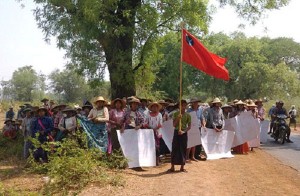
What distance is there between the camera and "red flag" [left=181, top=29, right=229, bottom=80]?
31.9 feet

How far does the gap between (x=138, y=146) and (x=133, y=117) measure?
77 centimetres

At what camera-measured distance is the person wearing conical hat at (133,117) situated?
402 inches

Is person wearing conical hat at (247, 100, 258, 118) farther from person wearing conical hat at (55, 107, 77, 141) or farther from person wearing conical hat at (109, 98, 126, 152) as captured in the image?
person wearing conical hat at (55, 107, 77, 141)

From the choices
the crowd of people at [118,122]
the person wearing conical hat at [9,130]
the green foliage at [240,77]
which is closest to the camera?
the crowd of people at [118,122]

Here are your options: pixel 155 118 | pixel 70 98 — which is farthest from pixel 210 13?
pixel 70 98

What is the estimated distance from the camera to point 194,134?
1147 cm

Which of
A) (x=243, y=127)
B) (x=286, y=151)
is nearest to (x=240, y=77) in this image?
(x=286, y=151)

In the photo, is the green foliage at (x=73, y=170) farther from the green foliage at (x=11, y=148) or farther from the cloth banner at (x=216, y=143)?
the green foliage at (x=11, y=148)

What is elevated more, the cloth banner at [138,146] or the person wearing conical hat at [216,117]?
the person wearing conical hat at [216,117]

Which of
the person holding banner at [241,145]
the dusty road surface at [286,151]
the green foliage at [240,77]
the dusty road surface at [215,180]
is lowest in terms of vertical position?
the dusty road surface at [215,180]

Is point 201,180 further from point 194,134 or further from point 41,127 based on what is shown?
point 41,127

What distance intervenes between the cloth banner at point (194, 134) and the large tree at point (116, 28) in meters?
3.16

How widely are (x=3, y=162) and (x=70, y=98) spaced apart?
6111 centimetres

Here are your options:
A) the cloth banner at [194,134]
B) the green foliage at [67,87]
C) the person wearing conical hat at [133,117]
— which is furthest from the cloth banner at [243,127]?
the green foliage at [67,87]
